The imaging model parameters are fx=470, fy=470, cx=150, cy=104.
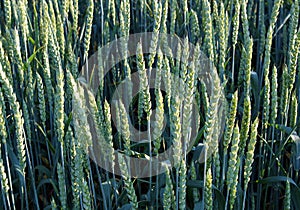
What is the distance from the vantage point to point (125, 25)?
1.18m

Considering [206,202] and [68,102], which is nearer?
[206,202]

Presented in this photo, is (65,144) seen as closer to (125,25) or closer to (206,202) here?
(125,25)

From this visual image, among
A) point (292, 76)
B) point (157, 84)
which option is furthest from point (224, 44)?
point (157, 84)

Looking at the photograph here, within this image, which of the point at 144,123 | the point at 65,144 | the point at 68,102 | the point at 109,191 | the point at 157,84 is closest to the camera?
the point at 157,84

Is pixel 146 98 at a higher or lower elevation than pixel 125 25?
lower

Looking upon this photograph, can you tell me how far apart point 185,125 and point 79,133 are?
19 centimetres

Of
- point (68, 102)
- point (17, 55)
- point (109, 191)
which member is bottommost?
point (109, 191)

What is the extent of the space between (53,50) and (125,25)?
0.63ft

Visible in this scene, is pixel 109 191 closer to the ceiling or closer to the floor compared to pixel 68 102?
closer to the floor

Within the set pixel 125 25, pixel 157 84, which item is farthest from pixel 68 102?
pixel 157 84

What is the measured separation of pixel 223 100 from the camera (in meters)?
1.06

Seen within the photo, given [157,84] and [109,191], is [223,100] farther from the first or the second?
[109,191]

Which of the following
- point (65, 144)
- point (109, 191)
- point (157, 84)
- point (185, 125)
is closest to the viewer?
point (185, 125)

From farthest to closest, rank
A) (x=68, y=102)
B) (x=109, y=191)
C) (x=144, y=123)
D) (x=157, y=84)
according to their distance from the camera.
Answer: (x=144, y=123) → (x=68, y=102) → (x=109, y=191) → (x=157, y=84)
